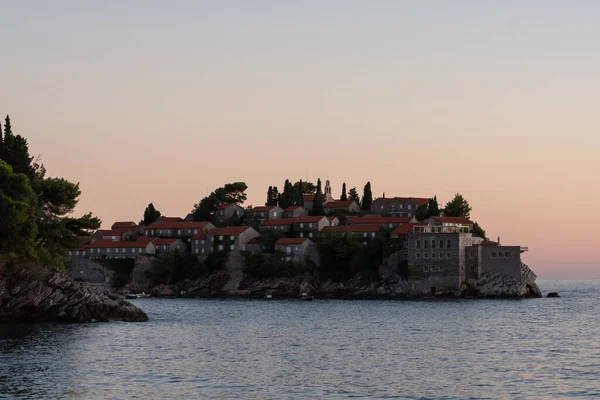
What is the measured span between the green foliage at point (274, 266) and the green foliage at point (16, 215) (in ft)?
230

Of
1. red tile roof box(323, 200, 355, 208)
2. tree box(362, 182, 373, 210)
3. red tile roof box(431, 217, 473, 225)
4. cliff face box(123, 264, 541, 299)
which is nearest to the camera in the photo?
cliff face box(123, 264, 541, 299)

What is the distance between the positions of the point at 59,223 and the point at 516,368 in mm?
49030

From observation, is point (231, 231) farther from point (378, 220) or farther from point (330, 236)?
point (378, 220)

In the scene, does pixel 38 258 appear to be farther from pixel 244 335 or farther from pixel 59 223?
pixel 244 335

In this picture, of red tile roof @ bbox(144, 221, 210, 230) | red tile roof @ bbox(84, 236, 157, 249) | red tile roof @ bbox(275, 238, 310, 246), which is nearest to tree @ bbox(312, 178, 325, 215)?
red tile roof @ bbox(144, 221, 210, 230)

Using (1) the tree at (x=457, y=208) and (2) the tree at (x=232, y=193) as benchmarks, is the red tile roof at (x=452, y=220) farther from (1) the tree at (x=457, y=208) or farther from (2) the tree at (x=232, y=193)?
(2) the tree at (x=232, y=193)

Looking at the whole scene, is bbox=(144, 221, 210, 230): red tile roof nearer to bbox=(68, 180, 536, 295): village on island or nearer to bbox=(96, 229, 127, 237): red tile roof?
bbox=(68, 180, 536, 295): village on island

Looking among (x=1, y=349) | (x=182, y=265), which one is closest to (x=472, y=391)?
(x=1, y=349)

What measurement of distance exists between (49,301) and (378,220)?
90.3 m

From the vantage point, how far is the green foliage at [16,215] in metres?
78.4

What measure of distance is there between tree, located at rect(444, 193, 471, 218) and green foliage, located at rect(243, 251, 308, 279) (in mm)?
32664

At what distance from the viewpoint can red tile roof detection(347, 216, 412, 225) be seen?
158m

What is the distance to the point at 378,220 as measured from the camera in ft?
531

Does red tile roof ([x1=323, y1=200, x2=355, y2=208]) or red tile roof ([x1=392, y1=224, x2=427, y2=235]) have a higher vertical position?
red tile roof ([x1=323, y1=200, x2=355, y2=208])
